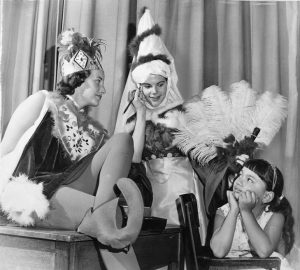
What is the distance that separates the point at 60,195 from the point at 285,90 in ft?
2.40

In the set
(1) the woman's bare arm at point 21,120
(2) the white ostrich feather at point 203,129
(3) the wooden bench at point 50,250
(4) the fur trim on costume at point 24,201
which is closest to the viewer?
(3) the wooden bench at point 50,250

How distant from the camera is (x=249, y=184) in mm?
1175

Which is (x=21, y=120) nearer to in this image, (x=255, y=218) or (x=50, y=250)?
(x=50, y=250)

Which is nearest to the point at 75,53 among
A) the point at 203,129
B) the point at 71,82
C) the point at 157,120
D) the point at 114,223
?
the point at 71,82

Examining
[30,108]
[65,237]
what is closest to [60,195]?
[65,237]

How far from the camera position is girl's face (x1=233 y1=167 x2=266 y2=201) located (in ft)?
3.84

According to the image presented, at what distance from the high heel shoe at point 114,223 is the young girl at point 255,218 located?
342mm

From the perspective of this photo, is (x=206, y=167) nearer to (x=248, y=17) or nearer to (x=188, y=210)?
(x=188, y=210)

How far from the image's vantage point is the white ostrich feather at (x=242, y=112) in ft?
4.03

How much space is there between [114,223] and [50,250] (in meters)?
0.14

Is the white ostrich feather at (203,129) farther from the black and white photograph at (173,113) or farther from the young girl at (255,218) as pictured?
the young girl at (255,218)

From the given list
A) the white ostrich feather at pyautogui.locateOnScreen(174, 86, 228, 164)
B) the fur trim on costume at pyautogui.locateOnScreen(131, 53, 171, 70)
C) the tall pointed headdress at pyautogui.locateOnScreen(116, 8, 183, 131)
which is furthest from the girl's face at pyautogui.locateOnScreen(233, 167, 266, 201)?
the fur trim on costume at pyautogui.locateOnScreen(131, 53, 171, 70)

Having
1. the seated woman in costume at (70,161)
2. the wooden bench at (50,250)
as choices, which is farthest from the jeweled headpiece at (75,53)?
the wooden bench at (50,250)

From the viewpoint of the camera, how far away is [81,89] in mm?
1214
